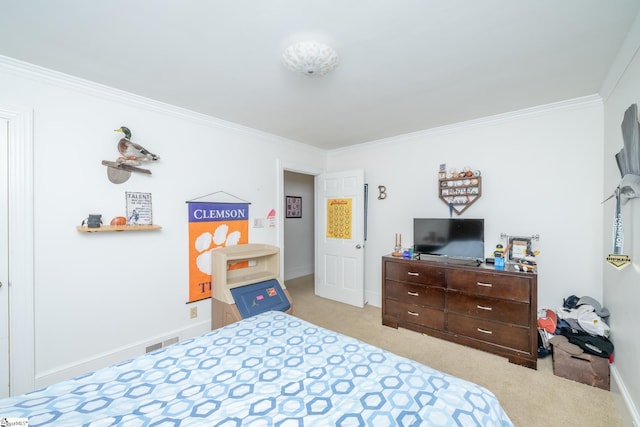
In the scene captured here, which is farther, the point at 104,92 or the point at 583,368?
the point at 104,92

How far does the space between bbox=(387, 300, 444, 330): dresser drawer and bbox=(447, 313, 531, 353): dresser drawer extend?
111 millimetres

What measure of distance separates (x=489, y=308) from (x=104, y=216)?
3548mm

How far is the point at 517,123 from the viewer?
9.21ft

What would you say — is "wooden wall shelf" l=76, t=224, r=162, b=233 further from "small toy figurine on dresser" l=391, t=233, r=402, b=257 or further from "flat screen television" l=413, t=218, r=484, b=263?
"flat screen television" l=413, t=218, r=484, b=263

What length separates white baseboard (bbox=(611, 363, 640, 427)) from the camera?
1546 mm

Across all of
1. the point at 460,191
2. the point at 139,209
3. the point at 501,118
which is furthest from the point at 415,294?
the point at 139,209

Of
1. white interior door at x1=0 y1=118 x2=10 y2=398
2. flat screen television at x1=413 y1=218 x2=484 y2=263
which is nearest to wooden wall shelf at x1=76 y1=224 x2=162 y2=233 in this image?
white interior door at x1=0 y1=118 x2=10 y2=398

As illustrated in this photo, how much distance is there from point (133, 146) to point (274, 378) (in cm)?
222

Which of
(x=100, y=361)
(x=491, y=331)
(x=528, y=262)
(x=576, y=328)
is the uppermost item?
(x=528, y=262)

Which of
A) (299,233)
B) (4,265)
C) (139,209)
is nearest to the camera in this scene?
(4,265)

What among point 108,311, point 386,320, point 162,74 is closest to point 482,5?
point 162,74

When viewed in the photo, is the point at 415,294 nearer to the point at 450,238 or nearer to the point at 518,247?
the point at 450,238

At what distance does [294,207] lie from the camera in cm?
544

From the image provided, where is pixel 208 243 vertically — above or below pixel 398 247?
above
